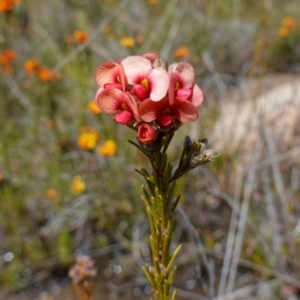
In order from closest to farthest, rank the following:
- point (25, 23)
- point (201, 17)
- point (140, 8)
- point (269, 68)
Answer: point (25, 23)
point (201, 17)
point (269, 68)
point (140, 8)

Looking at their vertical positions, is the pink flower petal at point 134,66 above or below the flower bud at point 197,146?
above

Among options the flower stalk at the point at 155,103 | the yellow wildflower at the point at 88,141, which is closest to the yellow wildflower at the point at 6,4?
the yellow wildflower at the point at 88,141

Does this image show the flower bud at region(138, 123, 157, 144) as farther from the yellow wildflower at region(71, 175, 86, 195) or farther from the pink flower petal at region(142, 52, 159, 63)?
the yellow wildflower at region(71, 175, 86, 195)

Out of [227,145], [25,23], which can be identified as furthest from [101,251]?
[25,23]

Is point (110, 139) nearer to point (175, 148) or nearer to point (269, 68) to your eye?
point (175, 148)

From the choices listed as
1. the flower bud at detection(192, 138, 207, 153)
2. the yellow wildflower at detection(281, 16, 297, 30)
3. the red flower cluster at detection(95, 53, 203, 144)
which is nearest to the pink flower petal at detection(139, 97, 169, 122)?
the red flower cluster at detection(95, 53, 203, 144)

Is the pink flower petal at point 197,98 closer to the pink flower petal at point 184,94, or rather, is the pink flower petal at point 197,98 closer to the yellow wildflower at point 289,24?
the pink flower petal at point 184,94

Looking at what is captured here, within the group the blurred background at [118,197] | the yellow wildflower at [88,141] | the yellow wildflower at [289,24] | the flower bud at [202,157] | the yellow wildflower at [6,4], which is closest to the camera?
the flower bud at [202,157]
